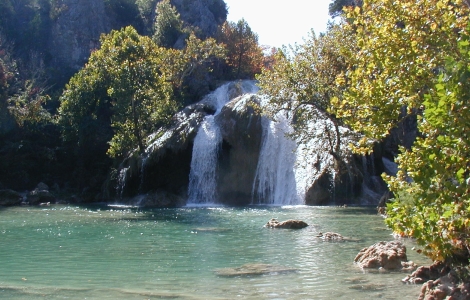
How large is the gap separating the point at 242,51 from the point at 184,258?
41.1 meters

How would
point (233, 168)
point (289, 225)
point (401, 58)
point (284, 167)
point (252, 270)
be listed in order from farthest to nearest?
point (233, 168)
point (284, 167)
point (289, 225)
point (252, 270)
point (401, 58)

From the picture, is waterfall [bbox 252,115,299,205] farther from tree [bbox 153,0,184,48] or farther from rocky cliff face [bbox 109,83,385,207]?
tree [bbox 153,0,184,48]

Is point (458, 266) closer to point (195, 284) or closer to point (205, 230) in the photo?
point (195, 284)

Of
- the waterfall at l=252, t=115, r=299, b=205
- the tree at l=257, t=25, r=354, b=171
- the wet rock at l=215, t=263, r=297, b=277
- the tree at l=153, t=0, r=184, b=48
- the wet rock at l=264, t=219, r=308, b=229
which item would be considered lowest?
the wet rock at l=215, t=263, r=297, b=277

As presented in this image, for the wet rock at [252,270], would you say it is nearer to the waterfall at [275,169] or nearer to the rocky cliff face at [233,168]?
the rocky cliff face at [233,168]

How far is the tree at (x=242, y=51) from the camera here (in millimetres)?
52953

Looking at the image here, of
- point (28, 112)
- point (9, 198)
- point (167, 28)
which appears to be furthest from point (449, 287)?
point (167, 28)

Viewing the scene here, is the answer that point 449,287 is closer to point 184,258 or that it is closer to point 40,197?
point 184,258

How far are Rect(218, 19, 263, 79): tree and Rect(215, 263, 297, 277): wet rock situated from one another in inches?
1613

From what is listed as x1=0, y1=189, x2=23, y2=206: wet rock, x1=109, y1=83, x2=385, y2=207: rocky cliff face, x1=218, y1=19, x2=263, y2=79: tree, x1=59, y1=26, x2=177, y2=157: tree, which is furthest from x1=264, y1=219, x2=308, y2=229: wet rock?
x1=218, y1=19, x2=263, y2=79: tree

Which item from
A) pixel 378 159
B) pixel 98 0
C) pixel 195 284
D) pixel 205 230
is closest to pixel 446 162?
pixel 195 284

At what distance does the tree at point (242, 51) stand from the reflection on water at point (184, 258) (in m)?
30.4

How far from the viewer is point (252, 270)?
12047 mm

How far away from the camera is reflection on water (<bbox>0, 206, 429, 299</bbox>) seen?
33.4 feet
